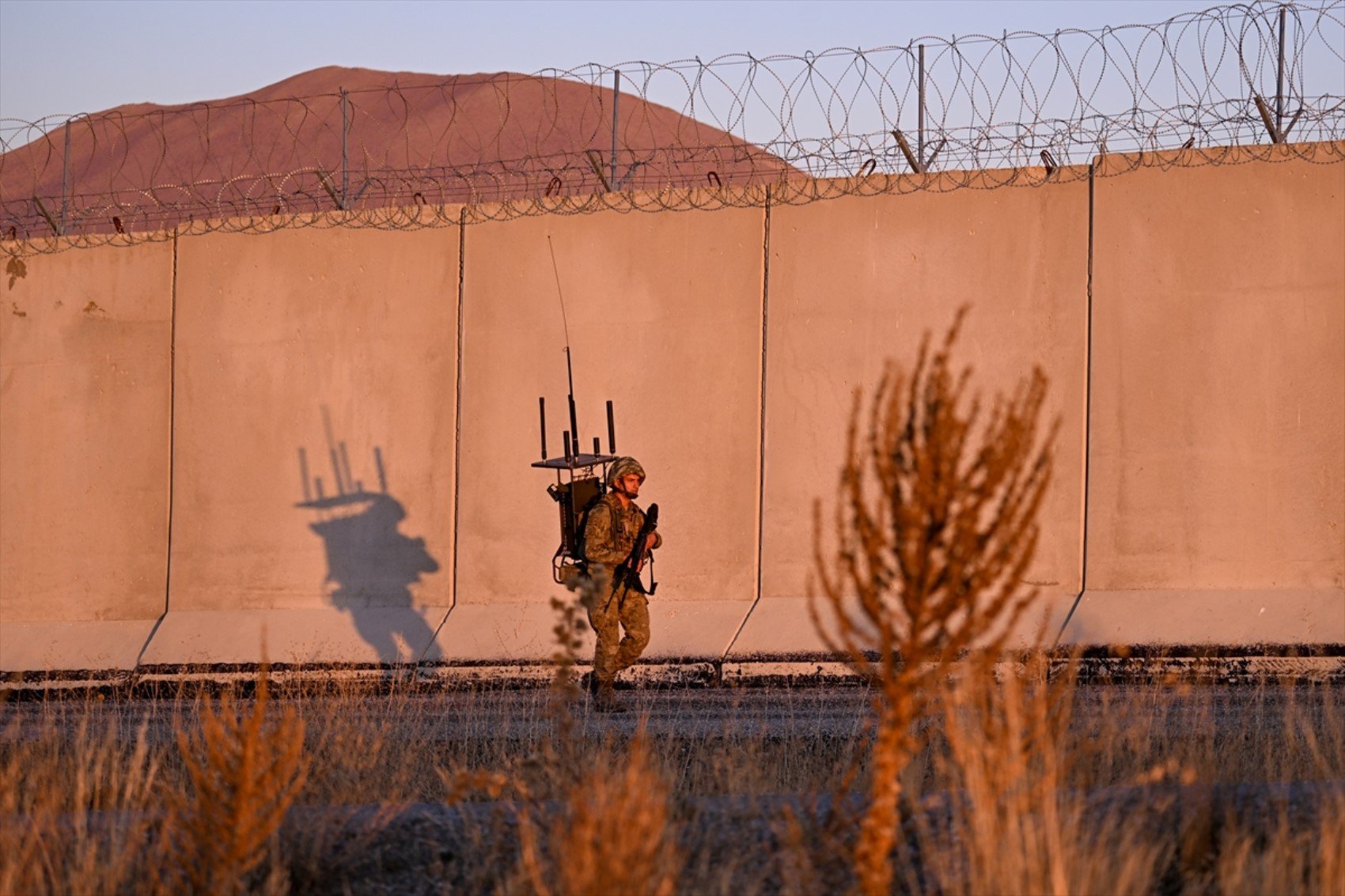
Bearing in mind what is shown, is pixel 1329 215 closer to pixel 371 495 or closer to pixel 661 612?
pixel 661 612

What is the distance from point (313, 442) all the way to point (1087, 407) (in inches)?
239

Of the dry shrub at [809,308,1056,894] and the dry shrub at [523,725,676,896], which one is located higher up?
the dry shrub at [809,308,1056,894]

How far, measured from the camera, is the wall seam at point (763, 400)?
12.6m

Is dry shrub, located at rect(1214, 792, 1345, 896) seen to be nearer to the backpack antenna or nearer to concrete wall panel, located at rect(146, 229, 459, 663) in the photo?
the backpack antenna

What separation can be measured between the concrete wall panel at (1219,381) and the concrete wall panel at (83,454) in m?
7.55

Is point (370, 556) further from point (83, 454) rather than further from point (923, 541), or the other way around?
point (923, 541)

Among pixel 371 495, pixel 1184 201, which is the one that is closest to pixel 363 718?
pixel 371 495

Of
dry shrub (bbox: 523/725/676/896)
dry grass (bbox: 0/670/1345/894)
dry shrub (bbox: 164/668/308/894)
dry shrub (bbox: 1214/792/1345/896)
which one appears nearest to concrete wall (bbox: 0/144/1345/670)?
dry grass (bbox: 0/670/1345/894)

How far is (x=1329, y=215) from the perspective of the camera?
11.6 m

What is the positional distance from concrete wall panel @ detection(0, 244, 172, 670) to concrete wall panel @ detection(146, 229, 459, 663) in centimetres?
27

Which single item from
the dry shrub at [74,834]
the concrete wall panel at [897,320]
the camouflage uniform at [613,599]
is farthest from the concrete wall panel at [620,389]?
the dry shrub at [74,834]

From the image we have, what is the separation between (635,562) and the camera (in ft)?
35.4

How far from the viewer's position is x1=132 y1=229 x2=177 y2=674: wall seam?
1422 centimetres

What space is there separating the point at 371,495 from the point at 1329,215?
24.0ft
